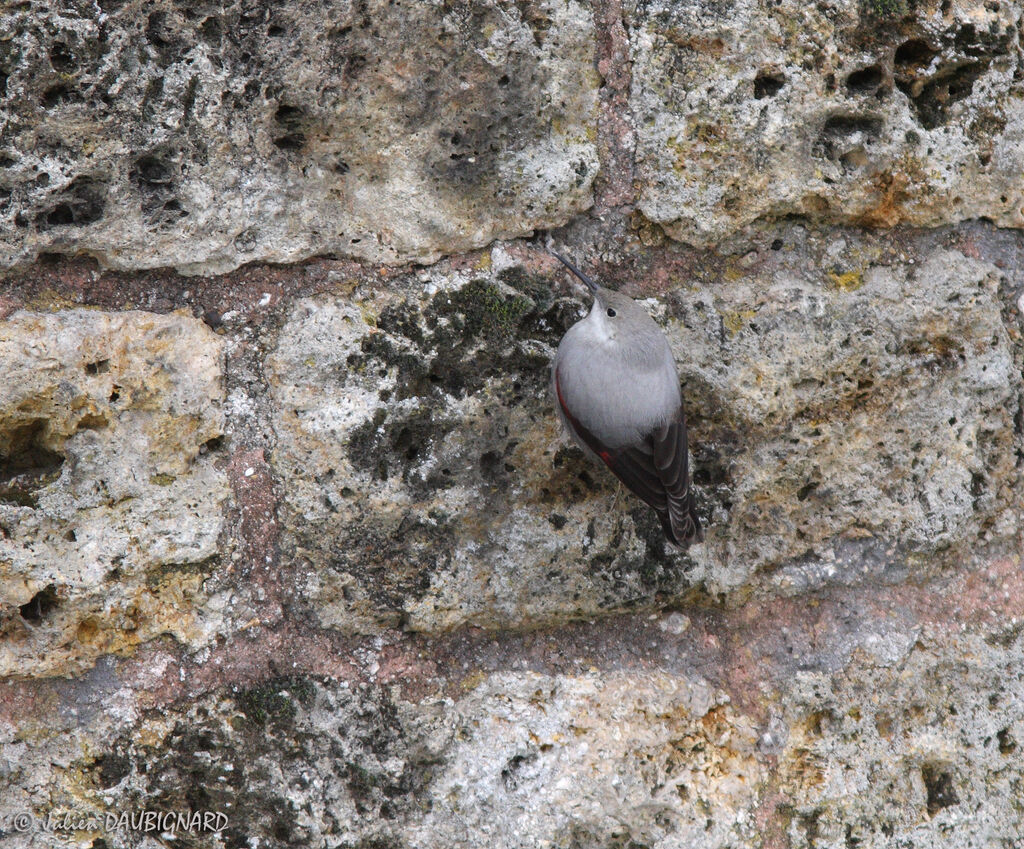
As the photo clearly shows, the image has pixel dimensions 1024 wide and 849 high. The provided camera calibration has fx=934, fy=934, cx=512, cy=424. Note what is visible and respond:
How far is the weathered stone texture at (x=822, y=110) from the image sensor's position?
7.28ft

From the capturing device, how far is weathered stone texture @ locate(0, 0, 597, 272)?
6.14ft

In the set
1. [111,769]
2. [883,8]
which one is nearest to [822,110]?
[883,8]

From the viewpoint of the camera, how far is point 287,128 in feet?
6.79

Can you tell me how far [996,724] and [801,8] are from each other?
186 centimetres

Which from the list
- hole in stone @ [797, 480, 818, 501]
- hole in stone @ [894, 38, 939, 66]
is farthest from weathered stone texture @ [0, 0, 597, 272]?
hole in stone @ [797, 480, 818, 501]

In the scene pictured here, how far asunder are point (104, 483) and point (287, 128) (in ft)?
2.86

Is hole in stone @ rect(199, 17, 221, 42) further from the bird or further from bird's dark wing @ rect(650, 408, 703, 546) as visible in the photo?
bird's dark wing @ rect(650, 408, 703, 546)

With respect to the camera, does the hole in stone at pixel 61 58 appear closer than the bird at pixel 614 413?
Yes

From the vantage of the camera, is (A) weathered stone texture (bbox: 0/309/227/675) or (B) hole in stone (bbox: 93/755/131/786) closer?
(A) weathered stone texture (bbox: 0/309/227/675)

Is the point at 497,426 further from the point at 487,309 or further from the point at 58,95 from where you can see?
the point at 58,95

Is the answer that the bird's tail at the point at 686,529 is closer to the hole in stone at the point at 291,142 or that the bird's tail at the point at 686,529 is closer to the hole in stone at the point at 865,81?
the hole in stone at the point at 865,81

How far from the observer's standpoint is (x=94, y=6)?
184 centimetres

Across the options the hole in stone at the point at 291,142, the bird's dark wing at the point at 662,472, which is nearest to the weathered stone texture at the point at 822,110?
the bird's dark wing at the point at 662,472

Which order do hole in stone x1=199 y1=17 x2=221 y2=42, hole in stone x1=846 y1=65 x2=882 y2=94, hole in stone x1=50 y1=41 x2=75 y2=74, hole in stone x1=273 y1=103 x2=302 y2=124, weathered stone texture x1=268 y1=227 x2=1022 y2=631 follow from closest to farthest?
hole in stone x1=50 y1=41 x2=75 y2=74
hole in stone x1=199 y1=17 x2=221 y2=42
hole in stone x1=273 y1=103 x2=302 y2=124
weathered stone texture x1=268 y1=227 x2=1022 y2=631
hole in stone x1=846 y1=65 x2=882 y2=94
